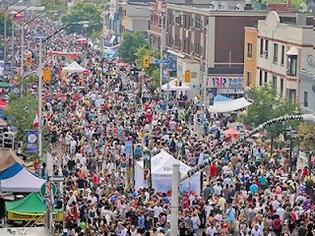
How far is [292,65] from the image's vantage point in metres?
67.3

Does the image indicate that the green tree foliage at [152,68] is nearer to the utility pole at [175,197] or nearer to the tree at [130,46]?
the tree at [130,46]

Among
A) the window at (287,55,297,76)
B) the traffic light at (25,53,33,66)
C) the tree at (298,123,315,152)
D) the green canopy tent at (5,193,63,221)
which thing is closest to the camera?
the green canopy tent at (5,193,63,221)

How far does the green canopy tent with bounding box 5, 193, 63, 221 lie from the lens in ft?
104

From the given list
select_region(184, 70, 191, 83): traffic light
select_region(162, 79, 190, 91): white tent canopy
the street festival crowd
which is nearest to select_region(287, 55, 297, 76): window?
the street festival crowd

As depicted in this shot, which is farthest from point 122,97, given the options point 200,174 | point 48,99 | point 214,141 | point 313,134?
point 200,174

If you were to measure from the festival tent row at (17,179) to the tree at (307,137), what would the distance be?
54.9 ft

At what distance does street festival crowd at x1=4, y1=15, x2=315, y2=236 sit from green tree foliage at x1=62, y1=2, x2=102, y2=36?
92116 mm

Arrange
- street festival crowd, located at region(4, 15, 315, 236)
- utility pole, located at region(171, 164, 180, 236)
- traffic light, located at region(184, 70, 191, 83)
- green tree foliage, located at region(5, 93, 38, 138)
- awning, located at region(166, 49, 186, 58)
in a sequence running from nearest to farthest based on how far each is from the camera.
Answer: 1. utility pole, located at region(171, 164, 180, 236)
2. street festival crowd, located at region(4, 15, 315, 236)
3. green tree foliage, located at region(5, 93, 38, 138)
4. traffic light, located at region(184, 70, 191, 83)
5. awning, located at region(166, 49, 186, 58)

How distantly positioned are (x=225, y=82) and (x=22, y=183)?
156 ft

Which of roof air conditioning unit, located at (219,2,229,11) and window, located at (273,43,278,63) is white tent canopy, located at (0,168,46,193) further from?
roof air conditioning unit, located at (219,2,229,11)

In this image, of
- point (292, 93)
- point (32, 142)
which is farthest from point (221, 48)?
point (32, 142)

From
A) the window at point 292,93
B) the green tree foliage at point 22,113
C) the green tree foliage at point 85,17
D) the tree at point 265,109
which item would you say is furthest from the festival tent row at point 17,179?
the green tree foliage at point 85,17

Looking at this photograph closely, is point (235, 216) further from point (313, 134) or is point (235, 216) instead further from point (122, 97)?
point (122, 97)

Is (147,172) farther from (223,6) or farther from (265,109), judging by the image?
(223,6)
